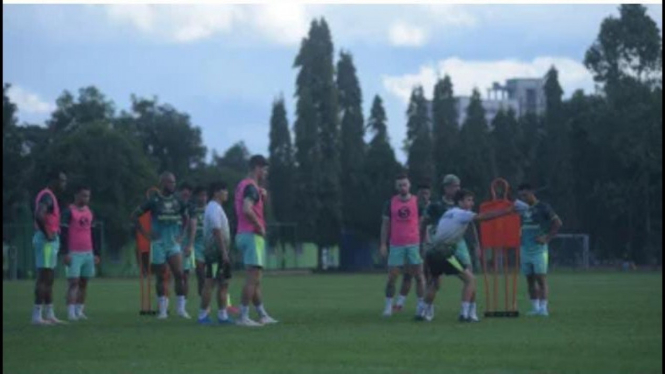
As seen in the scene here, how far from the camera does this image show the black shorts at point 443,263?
21.2 m

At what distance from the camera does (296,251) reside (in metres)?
108

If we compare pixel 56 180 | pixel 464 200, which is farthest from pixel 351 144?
pixel 464 200

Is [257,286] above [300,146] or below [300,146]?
below

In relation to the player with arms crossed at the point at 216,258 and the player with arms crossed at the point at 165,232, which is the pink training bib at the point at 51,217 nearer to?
the player with arms crossed at the point at 165,232

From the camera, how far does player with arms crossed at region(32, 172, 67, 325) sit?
22281mm

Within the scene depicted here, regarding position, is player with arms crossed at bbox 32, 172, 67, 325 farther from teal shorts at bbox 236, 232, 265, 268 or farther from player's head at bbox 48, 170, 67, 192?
teal shorts at bbox 236, 232, 265, 268

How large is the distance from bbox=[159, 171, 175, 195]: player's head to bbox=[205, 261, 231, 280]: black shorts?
2445 millimetres

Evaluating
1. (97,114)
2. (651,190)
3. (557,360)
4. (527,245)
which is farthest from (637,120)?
(557,360)

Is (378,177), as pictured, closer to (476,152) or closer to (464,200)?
(476,152)

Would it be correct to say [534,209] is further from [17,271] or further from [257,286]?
[17,271]

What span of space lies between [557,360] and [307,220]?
87.6 m

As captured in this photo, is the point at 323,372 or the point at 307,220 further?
the point at 307,220

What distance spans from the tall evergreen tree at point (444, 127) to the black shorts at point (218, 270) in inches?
3204

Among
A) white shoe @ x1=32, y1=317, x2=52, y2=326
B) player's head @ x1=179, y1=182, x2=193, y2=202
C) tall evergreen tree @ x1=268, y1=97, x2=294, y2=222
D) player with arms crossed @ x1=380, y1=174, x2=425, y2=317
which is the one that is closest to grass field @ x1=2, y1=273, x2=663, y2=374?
white shoe @ x1=32, y1=317, x2=52, y2=326
